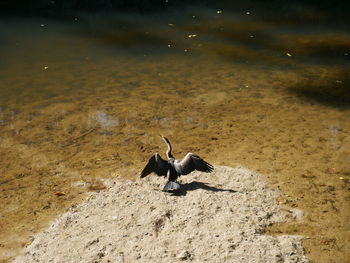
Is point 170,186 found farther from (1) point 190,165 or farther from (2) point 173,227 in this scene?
(2) point 173,227

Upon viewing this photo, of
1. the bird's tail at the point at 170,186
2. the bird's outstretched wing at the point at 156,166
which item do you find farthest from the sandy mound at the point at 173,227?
the bird's outstretched wing at the point at 156,166

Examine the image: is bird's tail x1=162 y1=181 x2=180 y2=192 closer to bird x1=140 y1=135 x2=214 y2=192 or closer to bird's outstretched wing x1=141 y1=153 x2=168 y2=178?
bird x1=140 y1=135 x2=214 y2=192

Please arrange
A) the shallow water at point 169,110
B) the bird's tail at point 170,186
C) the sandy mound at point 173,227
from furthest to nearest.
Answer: the shallow water at point 169,110 → the bird's tail at point 170,186 → the sandy mound at point 173,227

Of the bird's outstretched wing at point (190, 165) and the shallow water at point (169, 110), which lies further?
the shallow water at point (169, 110)

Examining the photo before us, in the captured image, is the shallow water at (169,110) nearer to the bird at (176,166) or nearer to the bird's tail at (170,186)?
the bird at (176,166)

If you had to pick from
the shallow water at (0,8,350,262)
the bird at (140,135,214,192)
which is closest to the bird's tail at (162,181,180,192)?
the bird at (140,135,214,192)

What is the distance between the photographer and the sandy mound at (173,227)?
3.98m

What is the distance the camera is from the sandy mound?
157 inches

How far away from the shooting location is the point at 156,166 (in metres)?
5.01

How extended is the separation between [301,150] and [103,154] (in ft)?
9.64

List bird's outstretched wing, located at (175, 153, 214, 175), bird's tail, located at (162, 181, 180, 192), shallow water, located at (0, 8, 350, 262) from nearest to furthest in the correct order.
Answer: bird's tail, located at (162, 181, 180, 192) < bird's outstretched wing, located at (175, 153, 214, 175) < shallow water, located at (0, 8, 350, 262)

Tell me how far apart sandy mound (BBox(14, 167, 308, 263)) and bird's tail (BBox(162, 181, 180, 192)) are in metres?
0.11

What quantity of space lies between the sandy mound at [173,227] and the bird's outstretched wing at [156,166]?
0.70 feet

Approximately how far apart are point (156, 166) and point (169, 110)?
2.64 metres
